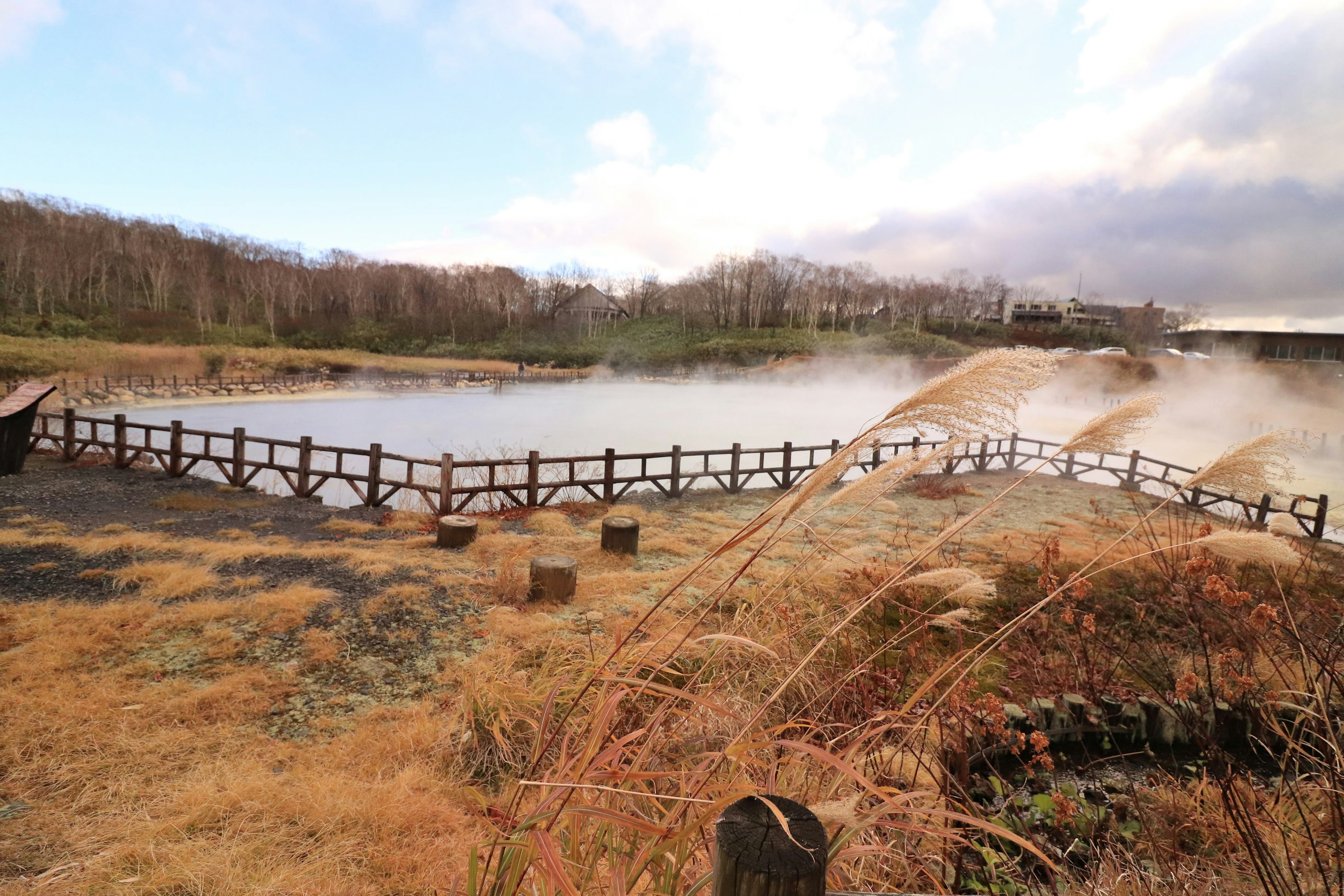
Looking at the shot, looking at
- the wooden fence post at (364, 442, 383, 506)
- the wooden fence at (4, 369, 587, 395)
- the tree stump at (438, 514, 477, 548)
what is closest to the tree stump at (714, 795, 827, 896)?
the tree stump at (438, 514, 477, 548)

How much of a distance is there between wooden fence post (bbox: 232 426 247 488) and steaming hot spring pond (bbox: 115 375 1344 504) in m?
2.17

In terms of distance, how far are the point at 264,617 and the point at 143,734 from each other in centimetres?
241

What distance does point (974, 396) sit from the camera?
1.74 metres

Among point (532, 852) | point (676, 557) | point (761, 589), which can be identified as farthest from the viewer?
point (676, 557)

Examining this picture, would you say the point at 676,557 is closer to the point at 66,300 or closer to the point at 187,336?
the point at 187,336

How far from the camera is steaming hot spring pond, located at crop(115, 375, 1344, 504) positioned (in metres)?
24.4

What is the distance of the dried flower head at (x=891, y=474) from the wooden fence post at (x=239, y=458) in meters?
15.5

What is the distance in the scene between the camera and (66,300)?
188ft

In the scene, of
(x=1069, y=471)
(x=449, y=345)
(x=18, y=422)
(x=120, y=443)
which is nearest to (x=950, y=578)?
(x=18, y=422)

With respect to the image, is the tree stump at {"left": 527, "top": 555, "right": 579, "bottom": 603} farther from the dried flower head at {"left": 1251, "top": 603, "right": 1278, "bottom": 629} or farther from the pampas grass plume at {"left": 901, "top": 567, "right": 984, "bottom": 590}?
the dried flower head at {"left": 1251, "top": 603, "right": 1278, "bottom": 629}

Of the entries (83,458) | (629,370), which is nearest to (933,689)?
(83,458)

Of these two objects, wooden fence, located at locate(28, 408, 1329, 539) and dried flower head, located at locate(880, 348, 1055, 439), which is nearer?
dried flower head, located at locate(880, 348, 1055, 439)

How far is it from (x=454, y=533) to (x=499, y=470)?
5.36 metres

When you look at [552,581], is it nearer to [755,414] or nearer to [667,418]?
[667,418]
